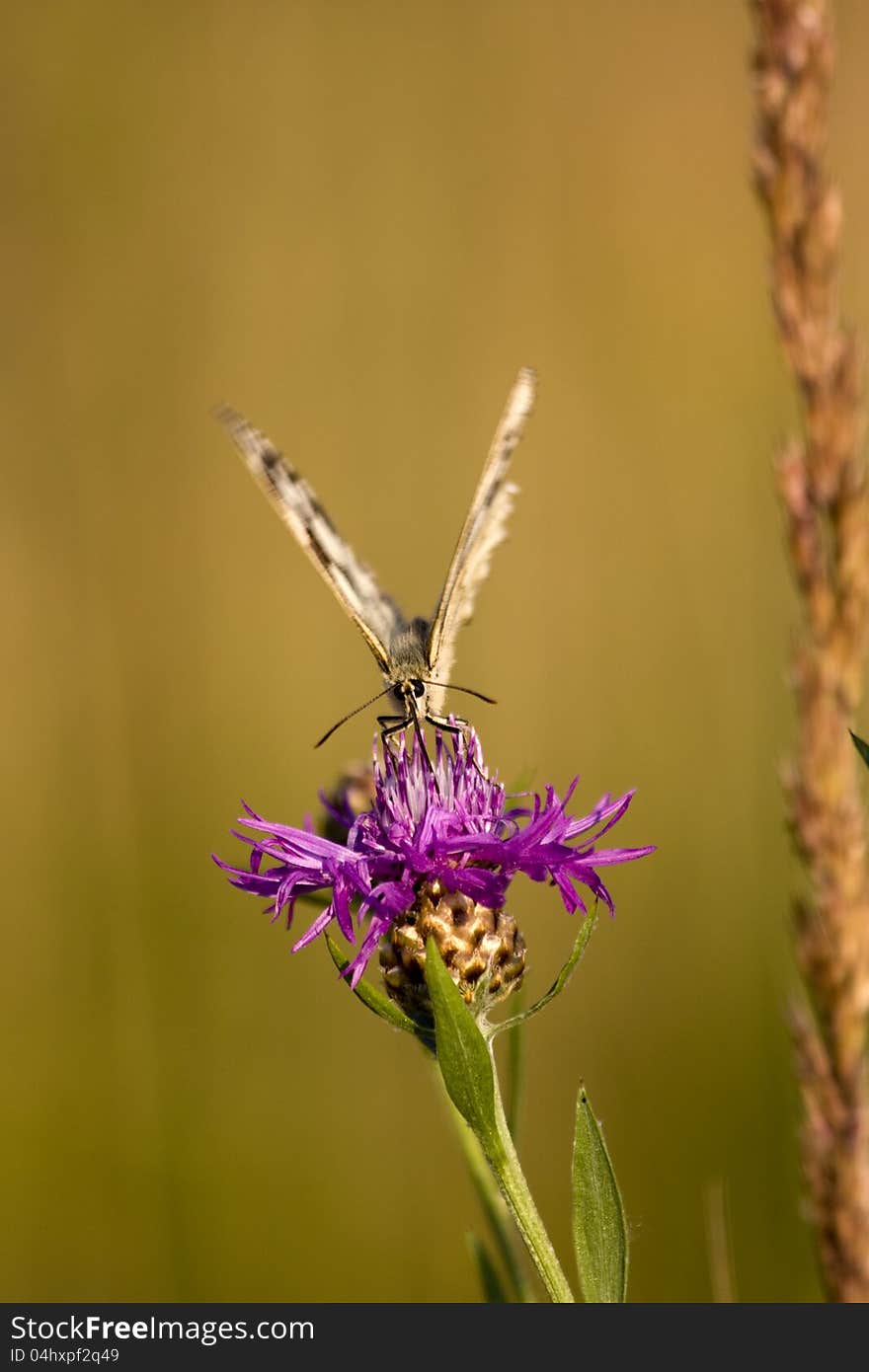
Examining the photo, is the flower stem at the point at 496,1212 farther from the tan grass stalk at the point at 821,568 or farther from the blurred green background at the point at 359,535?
the blurred green background at the point at 359,535

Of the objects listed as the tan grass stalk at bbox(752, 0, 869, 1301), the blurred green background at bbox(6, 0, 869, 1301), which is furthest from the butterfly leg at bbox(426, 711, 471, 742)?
the blurred green background at bbox(6, 0, 869, 1301)

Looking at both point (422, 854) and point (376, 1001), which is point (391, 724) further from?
point (376, 1001)

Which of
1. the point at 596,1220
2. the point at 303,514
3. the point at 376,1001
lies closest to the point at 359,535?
the point at 303,514

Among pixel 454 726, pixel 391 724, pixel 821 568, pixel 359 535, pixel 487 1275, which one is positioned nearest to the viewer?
pixel 487 1275

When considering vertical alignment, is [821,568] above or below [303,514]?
below

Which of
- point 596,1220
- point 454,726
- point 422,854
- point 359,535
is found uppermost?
point 359,535

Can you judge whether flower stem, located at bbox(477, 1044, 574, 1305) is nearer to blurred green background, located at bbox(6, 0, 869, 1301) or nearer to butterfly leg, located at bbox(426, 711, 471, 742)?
butterfly leg, located at bbox(426, 711, 471, 742)
